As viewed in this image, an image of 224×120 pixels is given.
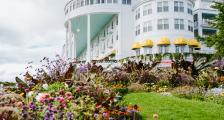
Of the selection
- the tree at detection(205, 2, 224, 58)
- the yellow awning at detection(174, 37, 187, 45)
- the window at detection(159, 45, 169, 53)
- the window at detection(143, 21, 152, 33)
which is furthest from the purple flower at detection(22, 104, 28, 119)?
the window at detection(143, 21, 152, 33)

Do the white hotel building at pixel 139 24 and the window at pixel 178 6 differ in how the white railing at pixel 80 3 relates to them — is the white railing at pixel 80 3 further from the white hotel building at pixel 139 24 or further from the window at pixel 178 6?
the window at pixel 178 6

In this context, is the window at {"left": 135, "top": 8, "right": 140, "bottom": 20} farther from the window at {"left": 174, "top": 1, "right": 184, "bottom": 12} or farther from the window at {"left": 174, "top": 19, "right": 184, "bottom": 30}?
the window at {"left": 174, "top": 19, "right": 184, "bottom": 30}

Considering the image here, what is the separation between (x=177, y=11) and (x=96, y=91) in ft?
143

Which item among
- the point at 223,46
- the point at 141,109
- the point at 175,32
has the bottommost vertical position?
the point at 141,109

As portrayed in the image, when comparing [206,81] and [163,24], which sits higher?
[163,24]

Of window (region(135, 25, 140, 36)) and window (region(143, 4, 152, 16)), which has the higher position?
window (region(143, 4, 152, 16))

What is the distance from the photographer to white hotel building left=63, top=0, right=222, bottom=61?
53466mm

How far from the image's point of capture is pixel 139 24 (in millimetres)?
56500

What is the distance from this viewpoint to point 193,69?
2300 cm

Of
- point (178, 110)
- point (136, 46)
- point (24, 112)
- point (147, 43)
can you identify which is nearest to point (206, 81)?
point (178, 110)

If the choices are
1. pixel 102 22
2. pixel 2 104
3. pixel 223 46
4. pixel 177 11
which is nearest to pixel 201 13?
pixel 177 11

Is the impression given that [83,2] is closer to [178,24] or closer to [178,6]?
[178,6]

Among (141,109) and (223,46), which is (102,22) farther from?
(141,109)

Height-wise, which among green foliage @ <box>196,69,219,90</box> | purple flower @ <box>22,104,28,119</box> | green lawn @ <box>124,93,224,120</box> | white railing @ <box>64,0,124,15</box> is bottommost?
green lawn @ <box>124,93,224,120</box>
